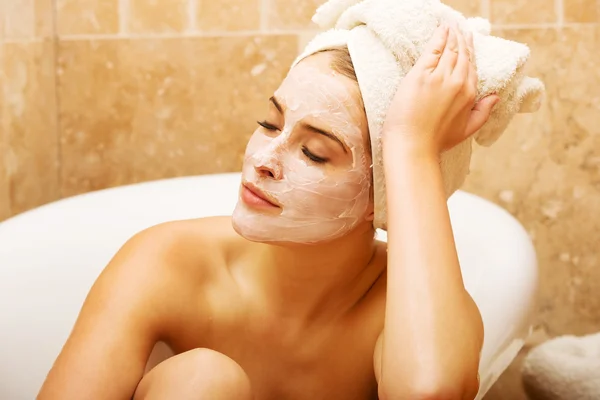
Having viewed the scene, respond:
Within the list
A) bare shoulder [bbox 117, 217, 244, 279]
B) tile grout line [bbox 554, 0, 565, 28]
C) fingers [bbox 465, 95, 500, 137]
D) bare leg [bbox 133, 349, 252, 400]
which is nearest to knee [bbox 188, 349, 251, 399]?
bare leg [bbox 133, 349, 252, 400]

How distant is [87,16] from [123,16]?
0.30ft

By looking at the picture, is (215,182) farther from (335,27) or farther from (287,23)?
(335,27)

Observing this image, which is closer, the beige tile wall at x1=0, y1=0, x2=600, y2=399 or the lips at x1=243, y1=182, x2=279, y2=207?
the lips at x1=243, y1=182, x2=279, y2=207

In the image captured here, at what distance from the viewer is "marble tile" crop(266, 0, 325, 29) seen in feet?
5.71

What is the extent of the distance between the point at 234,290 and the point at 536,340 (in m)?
1.06

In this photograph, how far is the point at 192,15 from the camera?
1.76 metres

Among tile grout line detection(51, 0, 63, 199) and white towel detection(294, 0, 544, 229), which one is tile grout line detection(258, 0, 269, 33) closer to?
tile grout line detection(51, 0, 63, 199)

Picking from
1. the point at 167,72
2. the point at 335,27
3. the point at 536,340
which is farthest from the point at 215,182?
the point at 536,340

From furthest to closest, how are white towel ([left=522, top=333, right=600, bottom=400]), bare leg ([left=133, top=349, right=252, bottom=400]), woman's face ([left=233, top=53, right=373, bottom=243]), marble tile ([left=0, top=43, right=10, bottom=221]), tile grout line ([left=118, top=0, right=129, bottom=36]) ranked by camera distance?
tile grout line ([left=118, top=0, right=129, bottom=36]), marble tile ([left=0, top=43, right=10, bottom=221]), white towel ([left=522, top=333, right=600, bottom=400]), woman's face ([left=233, top=53, right=373, bottom=243]), bare leg ([left=133, top=349, right=252, bottom=400])

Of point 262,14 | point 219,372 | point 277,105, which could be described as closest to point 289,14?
point 262,14

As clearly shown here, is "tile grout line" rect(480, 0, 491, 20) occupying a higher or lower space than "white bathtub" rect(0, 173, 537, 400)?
higher

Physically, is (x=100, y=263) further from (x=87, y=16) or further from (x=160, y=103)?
(x=87, y=16)

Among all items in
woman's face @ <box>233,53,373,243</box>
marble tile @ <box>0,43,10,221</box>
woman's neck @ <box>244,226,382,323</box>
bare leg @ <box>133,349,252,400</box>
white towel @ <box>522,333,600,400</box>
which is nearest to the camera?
bare leg @ <box>133,349,252,400</box>

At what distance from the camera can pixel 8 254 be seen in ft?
3.75
